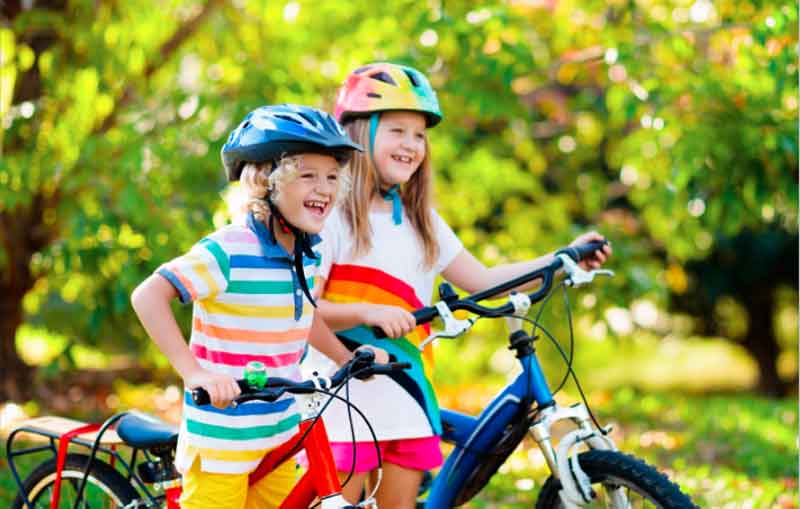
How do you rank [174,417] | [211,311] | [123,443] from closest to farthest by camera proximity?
[211,311] < [123,443] < [174,417]

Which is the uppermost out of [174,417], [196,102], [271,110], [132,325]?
[196,102]

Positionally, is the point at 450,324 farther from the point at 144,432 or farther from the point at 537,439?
the point at 144,432

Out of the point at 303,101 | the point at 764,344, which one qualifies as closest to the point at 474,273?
the point at 303,101

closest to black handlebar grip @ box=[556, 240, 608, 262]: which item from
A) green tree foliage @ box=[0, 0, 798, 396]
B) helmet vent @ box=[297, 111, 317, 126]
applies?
helmet vent @ box=[297, 111, 317, 126]

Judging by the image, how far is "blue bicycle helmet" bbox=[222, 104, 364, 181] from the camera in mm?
2828

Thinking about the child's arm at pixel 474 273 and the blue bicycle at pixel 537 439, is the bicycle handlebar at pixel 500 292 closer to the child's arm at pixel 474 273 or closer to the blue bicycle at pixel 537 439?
the blue bicycle at pixel 537 439

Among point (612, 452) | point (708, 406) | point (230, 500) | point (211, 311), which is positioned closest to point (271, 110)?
point (211, 311)

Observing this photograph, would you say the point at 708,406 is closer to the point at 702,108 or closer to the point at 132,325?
the point at 702,108

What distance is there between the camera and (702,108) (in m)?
6.21

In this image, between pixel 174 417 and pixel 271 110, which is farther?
pixel 174 417

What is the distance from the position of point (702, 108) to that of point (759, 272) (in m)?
5.99

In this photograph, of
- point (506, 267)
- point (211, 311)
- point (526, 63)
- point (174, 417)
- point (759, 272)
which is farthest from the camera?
point (759, 272)

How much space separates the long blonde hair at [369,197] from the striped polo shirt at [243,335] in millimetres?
490

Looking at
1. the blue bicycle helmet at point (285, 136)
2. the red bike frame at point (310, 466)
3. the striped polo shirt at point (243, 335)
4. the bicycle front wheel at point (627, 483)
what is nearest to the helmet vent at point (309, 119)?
the blue bicycle helmet at point (285, 136)
